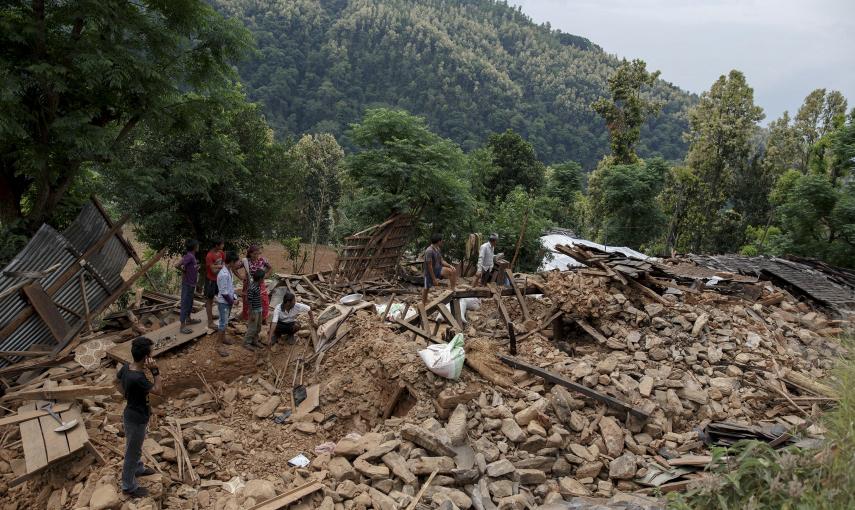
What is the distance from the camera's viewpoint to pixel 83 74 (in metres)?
7.28

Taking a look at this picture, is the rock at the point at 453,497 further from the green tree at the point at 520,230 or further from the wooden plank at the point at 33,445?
the green tree at the point at 520,230

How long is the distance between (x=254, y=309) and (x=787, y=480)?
664cm

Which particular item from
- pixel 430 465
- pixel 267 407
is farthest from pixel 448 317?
pixel 430 465

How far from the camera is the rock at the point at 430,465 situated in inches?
194

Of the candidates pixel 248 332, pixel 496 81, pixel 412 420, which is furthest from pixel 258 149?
pixel 496 81

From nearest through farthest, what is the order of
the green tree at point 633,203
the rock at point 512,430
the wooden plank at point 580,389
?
the rock at point 512,430
the wooden plank at point 580,389
the green tree at point 633,203

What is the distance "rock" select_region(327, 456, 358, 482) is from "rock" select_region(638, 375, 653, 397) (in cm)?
379

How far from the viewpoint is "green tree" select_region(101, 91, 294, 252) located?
11.1m

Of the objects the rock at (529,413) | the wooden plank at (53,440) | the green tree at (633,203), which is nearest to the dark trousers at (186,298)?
the wooden plank at (53,440)

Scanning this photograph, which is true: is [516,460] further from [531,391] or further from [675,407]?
[675,407]

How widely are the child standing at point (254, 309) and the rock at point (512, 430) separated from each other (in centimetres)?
410

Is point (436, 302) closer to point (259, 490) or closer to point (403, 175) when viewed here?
point (259, 490)

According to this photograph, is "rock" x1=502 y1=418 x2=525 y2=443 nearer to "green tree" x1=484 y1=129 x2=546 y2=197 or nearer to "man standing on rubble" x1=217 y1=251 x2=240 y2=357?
"man standing on rubble" x1=217 y1=251 x2=240 y2=357

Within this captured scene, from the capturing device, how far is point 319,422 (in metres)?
6.38
